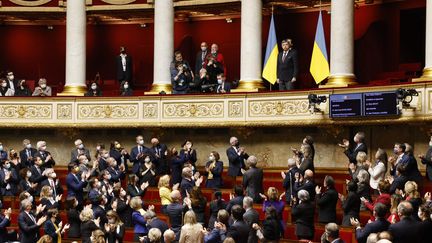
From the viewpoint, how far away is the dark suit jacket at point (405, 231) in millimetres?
16078

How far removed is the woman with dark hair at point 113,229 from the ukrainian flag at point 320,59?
9479 millimetres

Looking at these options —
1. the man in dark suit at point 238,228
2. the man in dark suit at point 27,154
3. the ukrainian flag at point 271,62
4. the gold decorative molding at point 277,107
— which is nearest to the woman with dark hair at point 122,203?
the man in dark suit at point 238,228

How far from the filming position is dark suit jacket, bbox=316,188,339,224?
787 inches

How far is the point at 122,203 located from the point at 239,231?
4.87 m

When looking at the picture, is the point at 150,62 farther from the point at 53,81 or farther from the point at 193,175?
the point at 193,175

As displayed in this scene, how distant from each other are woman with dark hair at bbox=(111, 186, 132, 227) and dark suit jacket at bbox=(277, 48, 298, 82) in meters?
7.02

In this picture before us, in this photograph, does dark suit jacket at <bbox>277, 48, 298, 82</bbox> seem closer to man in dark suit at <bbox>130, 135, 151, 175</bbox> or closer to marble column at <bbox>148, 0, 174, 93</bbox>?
marble column at <bbox>148, 0, 174, 93</bbox>

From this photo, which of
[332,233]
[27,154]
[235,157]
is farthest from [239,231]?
[27,154]

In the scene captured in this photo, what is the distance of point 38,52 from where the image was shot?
36.8m

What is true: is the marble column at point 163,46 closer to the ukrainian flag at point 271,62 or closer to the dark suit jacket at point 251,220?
the ukrainian flag at point 271,62

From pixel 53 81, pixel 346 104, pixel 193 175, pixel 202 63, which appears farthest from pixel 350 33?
pixel 53 81

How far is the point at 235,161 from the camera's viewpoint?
24.8m

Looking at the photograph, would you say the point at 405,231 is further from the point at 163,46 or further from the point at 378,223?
the point at 163,46

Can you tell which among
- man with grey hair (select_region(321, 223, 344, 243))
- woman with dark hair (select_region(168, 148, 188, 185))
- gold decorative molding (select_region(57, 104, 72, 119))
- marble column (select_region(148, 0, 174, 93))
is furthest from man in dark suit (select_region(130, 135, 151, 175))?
man with grey hair (select_region(321, 223, 344, 243))
